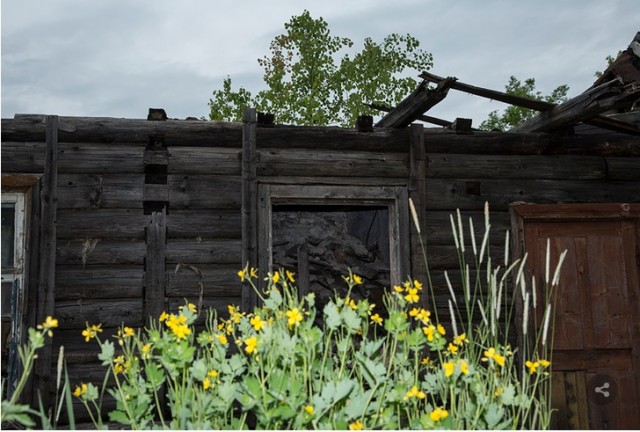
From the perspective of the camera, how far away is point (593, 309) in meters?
6.70

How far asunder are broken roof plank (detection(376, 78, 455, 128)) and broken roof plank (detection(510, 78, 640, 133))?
136 cm

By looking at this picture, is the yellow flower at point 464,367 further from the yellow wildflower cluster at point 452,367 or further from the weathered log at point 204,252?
the weathered log at point 204,252

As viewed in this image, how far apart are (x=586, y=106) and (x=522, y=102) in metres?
0.56

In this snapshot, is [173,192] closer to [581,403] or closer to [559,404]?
[559,404]

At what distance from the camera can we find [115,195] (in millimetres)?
6094

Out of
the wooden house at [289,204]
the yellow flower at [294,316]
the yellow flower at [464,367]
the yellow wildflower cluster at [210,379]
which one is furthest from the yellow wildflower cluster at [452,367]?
the wooden house at [289,204]

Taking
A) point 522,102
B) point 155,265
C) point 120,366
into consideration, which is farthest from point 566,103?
point 120,366

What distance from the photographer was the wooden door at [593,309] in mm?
6535

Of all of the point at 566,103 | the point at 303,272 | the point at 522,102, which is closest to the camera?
the point at 522,102

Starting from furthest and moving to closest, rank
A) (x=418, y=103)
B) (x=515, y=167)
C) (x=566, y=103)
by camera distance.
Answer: (x=515, y=167) → (x=566, y=103) → (x=418, y=103)

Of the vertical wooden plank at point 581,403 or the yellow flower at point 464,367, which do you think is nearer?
the yellow flower at point 464,367

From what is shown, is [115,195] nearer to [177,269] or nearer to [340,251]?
[177,269]

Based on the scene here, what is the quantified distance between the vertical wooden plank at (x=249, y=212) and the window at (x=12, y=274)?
1957 millimetres

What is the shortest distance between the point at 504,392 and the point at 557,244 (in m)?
4.16
